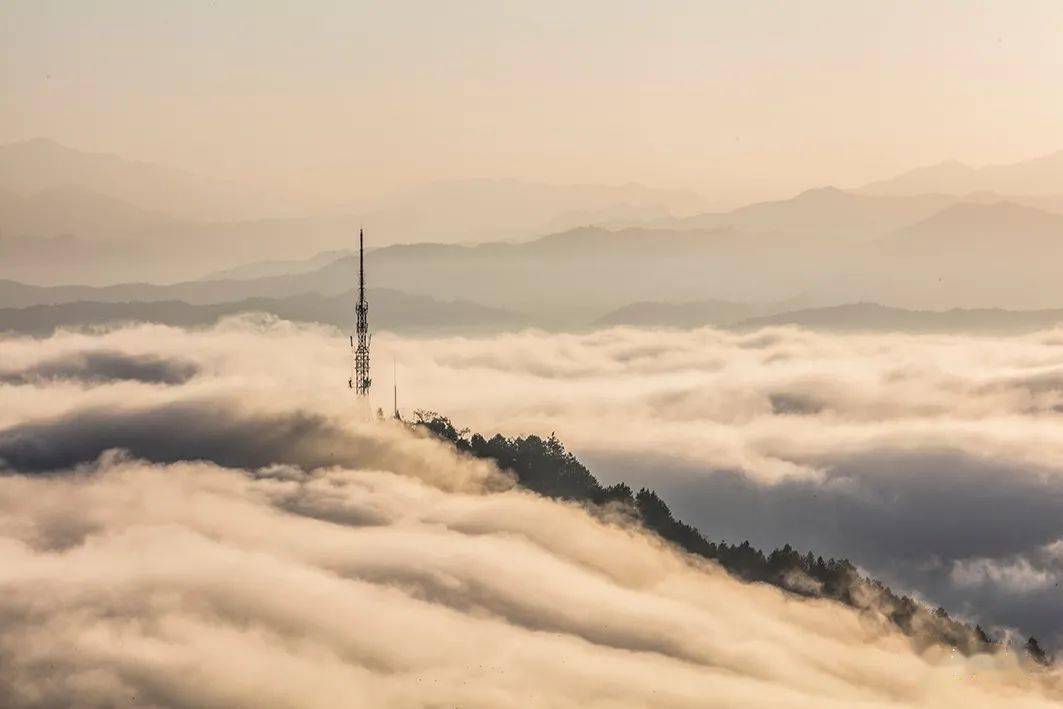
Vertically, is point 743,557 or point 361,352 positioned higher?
point 361,352

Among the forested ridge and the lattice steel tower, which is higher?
the lattice steel tower

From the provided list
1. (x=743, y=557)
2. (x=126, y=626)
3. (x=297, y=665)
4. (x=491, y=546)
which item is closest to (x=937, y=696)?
(x=743, y=557)

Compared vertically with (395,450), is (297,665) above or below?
below

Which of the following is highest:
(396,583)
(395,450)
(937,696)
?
(395,450)

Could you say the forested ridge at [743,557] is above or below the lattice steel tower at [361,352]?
below

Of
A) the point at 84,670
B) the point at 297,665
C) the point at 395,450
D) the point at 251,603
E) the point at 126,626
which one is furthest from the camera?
the point at 395,450

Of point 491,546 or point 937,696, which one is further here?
point 491,546

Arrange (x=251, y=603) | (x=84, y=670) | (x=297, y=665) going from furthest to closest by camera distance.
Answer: (x=251, y=603) → (x=297, y=665) → (x=84, y=670)

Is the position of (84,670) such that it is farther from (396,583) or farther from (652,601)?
(652,601)
